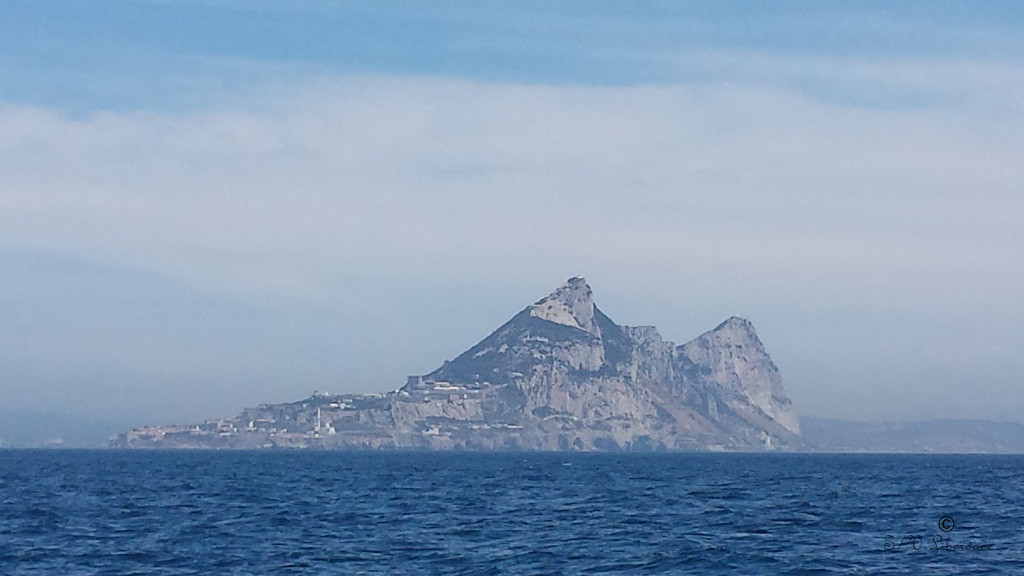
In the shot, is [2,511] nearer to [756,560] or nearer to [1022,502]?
[756,560]

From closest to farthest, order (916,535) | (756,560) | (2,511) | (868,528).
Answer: (756,560) → (916,535) → (868,528) → (2,511)

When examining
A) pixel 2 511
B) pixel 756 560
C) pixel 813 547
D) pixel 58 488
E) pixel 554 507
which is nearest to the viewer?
pixel 756 560

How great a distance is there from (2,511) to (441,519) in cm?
3467

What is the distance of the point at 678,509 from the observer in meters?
97.1

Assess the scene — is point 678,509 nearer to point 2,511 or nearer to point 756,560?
point 756,560

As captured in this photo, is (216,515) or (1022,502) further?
(1022,502)

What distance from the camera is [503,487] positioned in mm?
139750

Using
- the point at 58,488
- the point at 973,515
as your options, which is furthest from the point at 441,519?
the point at 58,488

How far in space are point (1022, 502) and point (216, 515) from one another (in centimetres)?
6863

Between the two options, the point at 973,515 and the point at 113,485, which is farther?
the point at 113,485

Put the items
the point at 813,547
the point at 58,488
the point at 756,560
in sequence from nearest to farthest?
the point at 756,560 → the point at 813,547 → the point at 58,488

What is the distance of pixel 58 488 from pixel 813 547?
304 ft

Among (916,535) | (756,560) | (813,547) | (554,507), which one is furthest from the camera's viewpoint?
(554,507)

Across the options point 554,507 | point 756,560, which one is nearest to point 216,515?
point 554,507
